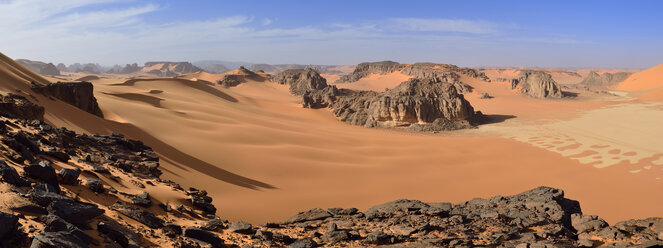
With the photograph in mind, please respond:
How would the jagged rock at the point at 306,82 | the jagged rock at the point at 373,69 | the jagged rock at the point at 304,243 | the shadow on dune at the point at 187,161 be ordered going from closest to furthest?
the jagged rock at the point at 304,243, the shadow on dune at the point at 187,161, the jagged rock at the point at 306,82, the jagged rock at the point at 373,69

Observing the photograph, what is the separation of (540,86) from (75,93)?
172 feet

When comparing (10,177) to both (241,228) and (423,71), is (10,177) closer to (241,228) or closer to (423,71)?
(241,228)

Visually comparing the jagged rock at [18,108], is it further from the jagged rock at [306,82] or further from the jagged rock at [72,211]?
the jagged rock at [306,82]

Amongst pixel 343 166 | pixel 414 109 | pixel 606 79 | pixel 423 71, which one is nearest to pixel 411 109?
pixel 414 109

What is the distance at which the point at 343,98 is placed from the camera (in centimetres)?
3909

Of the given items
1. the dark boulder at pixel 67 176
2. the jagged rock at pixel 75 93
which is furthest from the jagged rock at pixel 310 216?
the jagged rock at pixel 75 93

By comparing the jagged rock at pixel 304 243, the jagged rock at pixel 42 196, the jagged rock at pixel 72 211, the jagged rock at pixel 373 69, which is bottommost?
the jagged rock at pixel 304 243

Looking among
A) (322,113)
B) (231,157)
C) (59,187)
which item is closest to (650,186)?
(231,157)

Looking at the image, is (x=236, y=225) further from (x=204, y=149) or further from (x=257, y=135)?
(x=257, y=135)

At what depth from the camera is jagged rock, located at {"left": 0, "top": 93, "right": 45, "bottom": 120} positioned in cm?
903

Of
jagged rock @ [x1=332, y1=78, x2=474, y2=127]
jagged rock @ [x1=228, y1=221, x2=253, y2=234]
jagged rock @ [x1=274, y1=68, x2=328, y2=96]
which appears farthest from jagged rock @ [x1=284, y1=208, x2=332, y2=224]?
jagged rock @ [x1=274, y1=68, x2=328, y2=96]

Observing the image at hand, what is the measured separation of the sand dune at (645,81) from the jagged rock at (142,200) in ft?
252

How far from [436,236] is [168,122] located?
1534 centimetres

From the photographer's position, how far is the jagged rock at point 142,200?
251 inches
